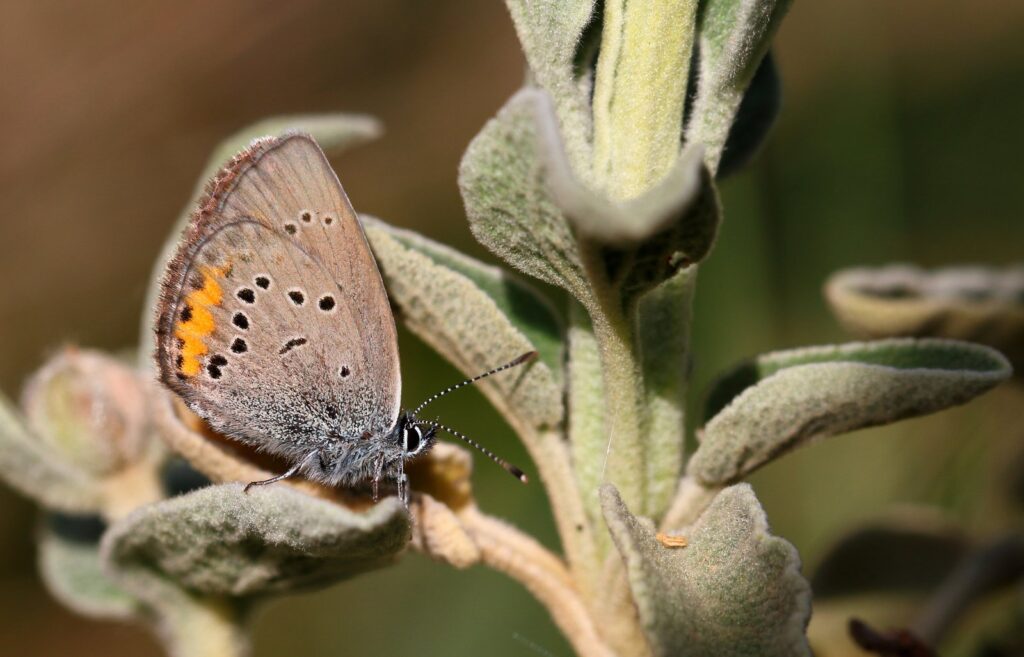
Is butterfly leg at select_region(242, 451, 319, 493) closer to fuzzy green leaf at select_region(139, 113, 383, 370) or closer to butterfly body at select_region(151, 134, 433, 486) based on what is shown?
butterfly body at select_region(151, 134, 433, 486)

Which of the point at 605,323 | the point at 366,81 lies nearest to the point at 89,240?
the point at 366,81

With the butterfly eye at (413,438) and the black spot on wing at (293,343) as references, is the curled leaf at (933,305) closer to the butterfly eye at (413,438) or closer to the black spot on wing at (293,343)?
the butterfly eye at (413,438)

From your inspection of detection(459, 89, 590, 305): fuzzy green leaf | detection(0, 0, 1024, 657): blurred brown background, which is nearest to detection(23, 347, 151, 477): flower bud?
detection(0, 0, 1024, 657): blurred brown background

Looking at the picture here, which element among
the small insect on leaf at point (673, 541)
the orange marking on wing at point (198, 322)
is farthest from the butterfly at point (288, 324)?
the small insect on leaf at point (673, 541)

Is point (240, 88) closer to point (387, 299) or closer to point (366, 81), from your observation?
point (366, 81)

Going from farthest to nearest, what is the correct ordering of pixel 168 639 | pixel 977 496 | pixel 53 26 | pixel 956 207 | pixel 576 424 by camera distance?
pixel 53 26 → pixel 956 207 → pixel 977 496 → pixel 168 639 → pixel 576 424
